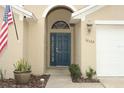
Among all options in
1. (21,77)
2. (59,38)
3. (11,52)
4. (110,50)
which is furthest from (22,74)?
(59,38)

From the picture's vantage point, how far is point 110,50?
13.2 m

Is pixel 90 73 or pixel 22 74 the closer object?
pixel 22 74

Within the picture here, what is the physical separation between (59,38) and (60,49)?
85 centimetres

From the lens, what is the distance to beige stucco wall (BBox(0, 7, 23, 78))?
41.6 ft

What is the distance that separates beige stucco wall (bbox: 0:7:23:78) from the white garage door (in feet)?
13.1

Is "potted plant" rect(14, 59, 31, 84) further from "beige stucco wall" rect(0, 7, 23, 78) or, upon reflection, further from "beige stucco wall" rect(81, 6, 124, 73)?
"beige stucco wall" rect(81, 6, 124, 73)

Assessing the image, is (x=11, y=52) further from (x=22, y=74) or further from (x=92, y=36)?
(x=92, y=36)

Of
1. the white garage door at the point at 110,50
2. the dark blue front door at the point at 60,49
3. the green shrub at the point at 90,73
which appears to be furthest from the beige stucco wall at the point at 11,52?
the dark blue front door at the point at 60,49

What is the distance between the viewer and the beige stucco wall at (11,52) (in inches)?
499

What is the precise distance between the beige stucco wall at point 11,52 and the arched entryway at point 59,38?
5999 mm

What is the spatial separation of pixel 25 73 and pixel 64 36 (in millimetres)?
8320

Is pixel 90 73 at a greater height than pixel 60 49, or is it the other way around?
pixel 60 49
